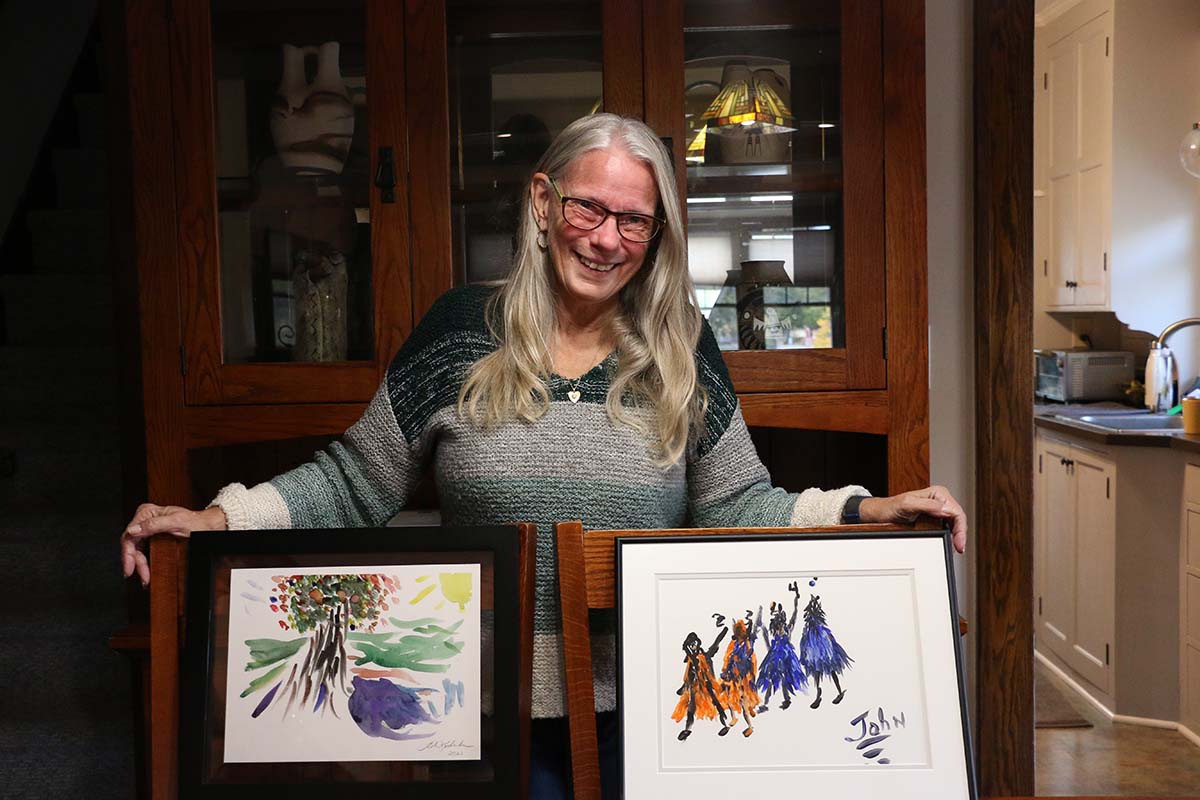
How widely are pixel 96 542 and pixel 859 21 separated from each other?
2.22 metres

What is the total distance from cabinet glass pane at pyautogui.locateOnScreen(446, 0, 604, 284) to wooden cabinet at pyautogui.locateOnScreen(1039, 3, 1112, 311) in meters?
3.00

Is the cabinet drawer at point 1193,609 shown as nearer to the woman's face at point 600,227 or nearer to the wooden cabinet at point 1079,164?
the wooden cabinet at point 1079,164

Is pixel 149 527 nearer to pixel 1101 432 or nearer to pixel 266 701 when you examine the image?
pixel 266 701

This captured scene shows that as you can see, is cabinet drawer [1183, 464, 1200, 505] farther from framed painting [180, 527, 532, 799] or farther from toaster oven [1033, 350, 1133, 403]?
framed painting [180, 527, 532, 799]

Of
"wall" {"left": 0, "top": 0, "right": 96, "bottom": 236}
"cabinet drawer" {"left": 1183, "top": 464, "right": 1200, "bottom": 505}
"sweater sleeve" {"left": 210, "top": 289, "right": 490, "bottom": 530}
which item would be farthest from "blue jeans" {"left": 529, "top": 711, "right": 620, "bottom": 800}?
"wall" {"left": 0, "top": 0, "right": 96, "bottom": 236}

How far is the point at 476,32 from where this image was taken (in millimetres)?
1867

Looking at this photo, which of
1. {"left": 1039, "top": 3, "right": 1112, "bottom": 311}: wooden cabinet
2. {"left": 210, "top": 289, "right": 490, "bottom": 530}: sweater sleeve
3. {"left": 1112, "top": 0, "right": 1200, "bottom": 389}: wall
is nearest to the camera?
{"left": 210, "top": 289, "right": 490, "bottom": 530}: sweater sleeve

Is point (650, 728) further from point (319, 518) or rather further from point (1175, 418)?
point (1175, 418)

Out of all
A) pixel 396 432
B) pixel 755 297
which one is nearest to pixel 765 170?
pixel 755 297

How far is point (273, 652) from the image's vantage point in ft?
3.59

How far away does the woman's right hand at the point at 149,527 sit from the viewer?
1157 millimetres

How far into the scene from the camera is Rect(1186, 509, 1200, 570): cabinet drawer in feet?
10.8

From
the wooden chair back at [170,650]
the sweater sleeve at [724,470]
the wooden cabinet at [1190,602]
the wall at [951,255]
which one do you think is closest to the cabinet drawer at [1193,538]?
the wooden cabinet at [1190,602]

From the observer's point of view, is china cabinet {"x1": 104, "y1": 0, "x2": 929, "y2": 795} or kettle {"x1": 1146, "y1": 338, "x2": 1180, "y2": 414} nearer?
china cabinet {"x1": 104, "y1": 0, "x2": 929, "y2": 795}
